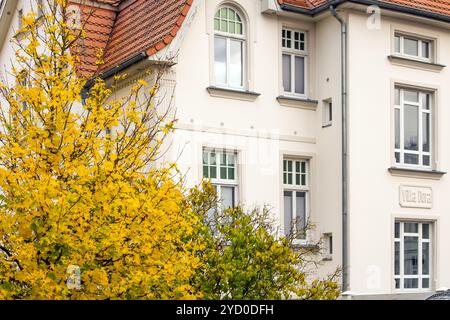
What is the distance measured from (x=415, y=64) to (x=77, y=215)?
44.8ft

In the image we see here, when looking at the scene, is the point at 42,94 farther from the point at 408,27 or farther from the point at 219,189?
the point at 408,27

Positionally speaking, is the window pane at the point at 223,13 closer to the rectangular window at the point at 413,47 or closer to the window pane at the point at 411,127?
the rectangular window at the point at 413,47

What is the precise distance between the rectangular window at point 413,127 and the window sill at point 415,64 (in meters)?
0.58

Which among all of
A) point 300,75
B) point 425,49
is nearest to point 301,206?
point 300,75

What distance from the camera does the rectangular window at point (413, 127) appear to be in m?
23.3

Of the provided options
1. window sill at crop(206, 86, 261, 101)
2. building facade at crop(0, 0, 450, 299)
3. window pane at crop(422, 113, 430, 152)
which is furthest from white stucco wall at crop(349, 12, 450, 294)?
window sill at crop(206, 86, 261, 101)

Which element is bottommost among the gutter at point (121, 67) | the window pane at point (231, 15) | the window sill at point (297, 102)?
the window sill at point (297, 102)

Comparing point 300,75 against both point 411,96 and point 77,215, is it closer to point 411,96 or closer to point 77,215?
point 411,96

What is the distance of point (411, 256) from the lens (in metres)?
23.3

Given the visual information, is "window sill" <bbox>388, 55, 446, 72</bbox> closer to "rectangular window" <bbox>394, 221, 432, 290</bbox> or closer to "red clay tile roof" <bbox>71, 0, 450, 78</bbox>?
"red clay tile roof" <bbox>71, 0, 450, 78</bbox>

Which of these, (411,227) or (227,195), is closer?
(227,195)

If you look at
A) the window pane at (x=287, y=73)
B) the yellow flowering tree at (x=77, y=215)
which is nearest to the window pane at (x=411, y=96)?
the window pane at (x=287, y=73)

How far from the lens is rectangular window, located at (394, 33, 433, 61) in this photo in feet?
77.2

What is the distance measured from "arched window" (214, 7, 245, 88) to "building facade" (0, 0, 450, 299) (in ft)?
0.09
